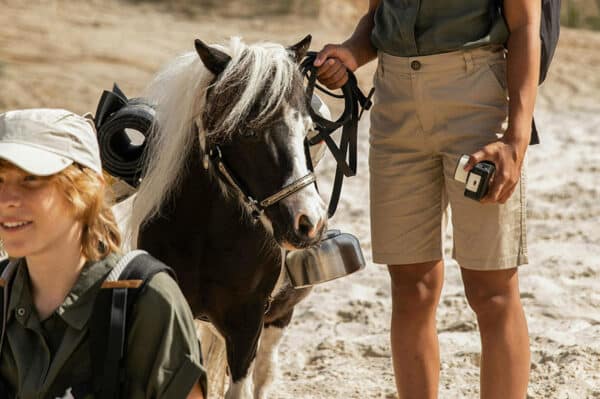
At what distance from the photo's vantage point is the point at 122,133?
11.4 feet

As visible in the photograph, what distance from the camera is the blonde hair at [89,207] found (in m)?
2.10

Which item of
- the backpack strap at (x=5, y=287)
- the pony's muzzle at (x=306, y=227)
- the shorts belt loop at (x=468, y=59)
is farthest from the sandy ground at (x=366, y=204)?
the backpack strap at (x=5, y=287)

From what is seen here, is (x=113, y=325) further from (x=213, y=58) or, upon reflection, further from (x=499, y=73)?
(x=499, y=73)

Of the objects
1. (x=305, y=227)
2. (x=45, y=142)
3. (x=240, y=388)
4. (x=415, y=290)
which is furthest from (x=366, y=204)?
(x=45, y=142)

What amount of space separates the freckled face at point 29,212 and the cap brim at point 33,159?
44 millimetres

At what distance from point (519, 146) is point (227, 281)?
1.02 m

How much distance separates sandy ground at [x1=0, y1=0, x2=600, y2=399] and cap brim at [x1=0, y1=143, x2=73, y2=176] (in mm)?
2453

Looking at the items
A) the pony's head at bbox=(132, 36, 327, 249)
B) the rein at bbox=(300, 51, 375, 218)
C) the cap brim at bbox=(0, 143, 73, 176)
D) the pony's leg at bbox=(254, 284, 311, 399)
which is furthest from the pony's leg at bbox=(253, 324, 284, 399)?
the cap brim at bbox=(0, 143, 73, 176)

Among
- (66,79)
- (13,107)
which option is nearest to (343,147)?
(13,107)

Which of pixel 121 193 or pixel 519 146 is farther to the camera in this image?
pixel 121 193

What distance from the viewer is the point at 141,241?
339 centimetres

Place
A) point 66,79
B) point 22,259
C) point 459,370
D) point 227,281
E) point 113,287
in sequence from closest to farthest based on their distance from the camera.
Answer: point 113,287 → point 22,259 → point 227,281 → point 459,370 → point 66,79

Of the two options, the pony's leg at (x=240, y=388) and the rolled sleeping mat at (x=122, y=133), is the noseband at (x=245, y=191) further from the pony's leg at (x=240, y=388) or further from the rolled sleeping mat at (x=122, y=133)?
the pony's leg at (x=240, y=388)

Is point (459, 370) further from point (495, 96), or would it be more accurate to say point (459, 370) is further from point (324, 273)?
point (495, 96)
